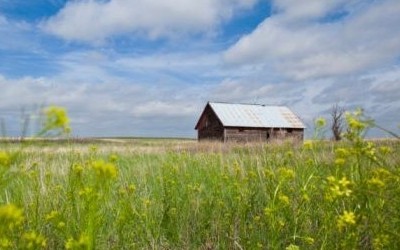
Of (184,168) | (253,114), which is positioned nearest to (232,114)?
(253,114)

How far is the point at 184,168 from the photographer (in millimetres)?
6793

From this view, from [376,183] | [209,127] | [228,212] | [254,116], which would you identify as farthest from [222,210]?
[209,127]

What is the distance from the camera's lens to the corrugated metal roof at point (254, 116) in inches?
1409

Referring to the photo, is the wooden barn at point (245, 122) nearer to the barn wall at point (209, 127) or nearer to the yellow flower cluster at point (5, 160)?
the barn wall at point (209, 127)

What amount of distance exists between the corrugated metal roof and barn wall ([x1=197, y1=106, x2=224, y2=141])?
0.73 metres

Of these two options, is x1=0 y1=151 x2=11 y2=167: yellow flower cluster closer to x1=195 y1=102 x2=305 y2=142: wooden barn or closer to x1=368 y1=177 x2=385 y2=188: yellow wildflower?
x1=368 y1=177 x2=385 y2=188: yellow wildflower

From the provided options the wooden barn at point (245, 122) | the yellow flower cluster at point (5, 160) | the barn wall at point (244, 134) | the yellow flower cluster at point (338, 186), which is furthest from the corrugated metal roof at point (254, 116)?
the yellow flower cluster at point (5, 160)

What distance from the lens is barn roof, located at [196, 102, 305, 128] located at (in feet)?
117

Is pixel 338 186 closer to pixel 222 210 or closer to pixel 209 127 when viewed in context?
pixel 222 210

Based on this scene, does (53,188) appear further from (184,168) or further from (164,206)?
(184,168)

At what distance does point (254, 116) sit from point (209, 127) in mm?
3982

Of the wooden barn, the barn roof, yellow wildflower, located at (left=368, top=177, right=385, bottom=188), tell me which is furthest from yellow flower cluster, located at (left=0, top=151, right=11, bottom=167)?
the barn roof

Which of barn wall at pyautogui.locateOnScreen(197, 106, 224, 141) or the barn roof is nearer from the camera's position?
the barn roof

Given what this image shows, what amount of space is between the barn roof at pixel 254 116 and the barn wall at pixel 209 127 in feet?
2.38
